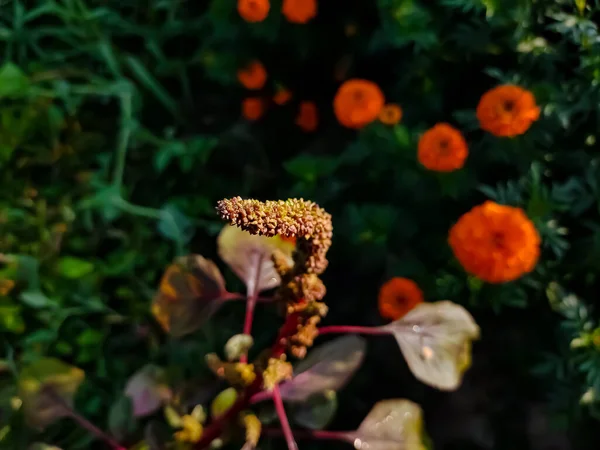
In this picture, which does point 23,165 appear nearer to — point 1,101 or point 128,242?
point 1,101

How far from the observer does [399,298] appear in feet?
2.56

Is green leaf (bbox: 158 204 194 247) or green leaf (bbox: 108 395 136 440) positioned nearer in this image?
green leaf (bbox: 108 395 136 440)

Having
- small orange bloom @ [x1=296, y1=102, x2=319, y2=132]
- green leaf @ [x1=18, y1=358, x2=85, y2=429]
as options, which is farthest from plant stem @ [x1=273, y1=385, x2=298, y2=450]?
small orange bloom @ [x1=296, y1=102, x2=319, y2=132]

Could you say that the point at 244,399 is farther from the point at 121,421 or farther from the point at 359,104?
the point at 359,104

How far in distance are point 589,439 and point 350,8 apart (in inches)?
31.0

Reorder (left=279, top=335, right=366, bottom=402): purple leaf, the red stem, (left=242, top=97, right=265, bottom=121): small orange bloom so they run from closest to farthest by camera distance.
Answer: the red stem, (left=279, top=335, right=366, bottom=402): purple leaf, (left=242, top=97, right=265, bottom=121): small orange bloom

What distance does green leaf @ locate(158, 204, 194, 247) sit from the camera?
2.96 ft

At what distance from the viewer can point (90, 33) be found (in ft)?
3.19

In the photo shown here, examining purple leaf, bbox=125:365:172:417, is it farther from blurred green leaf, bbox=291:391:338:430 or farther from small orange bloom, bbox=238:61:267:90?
small orange bloom, bbox=238:61:267:90

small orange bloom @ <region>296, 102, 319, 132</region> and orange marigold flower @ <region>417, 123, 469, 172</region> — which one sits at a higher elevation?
orange marigold flower @ <region>417, 123, 469, 172</region>

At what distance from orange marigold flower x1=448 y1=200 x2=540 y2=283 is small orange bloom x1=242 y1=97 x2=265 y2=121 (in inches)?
18.9

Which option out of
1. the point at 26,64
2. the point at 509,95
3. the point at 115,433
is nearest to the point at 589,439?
the point at 509,95

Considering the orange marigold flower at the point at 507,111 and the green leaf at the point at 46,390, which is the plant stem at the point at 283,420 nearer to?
the green leaf at the point at 46,390

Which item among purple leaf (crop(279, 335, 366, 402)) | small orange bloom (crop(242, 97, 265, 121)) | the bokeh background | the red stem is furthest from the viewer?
small orange bloom (crop(242, 97, 265, 121))
